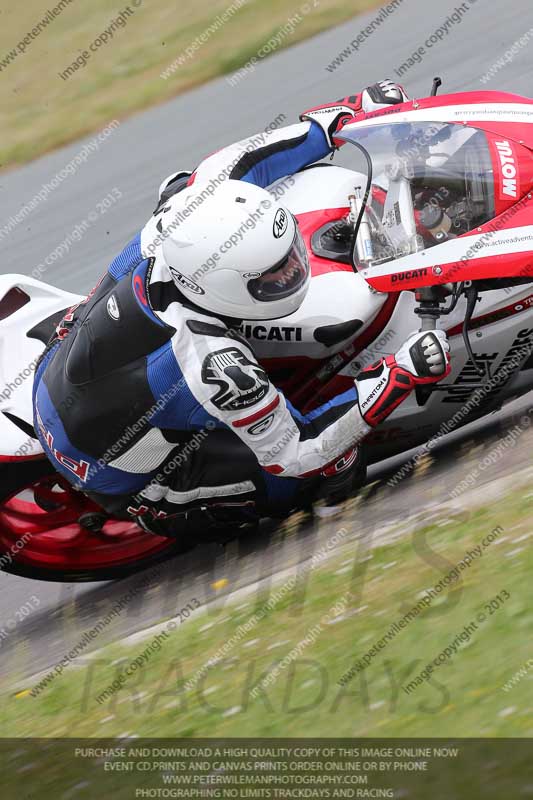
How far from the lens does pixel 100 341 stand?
4711 millimetres

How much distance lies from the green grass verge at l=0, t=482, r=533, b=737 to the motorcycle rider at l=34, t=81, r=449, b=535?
0.55 metres

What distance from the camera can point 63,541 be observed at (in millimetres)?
5793

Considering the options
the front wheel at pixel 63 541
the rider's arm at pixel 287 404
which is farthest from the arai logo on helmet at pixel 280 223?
the front wheel at pixel 63 541

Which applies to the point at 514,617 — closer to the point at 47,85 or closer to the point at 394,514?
the point at 394,514

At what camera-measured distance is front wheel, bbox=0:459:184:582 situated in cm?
567

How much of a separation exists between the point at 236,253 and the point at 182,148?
5781 mm

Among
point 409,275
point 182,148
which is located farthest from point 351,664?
point 182,148

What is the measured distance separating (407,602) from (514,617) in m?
0.54

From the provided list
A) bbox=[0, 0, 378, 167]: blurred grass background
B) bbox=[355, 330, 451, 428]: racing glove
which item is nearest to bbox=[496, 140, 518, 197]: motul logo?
bbox=[355, 330, 451, 428]: racing glove

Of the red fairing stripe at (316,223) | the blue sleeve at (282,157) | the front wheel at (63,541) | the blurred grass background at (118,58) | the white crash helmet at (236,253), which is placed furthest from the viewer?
the blurred grass background at (118,58)

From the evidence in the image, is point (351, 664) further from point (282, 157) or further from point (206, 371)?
point (282, 157)

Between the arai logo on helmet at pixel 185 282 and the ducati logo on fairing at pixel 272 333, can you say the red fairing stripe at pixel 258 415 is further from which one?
the arai logo on helmet at pixel 185 282

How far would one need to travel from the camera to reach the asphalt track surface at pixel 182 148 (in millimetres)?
5785
